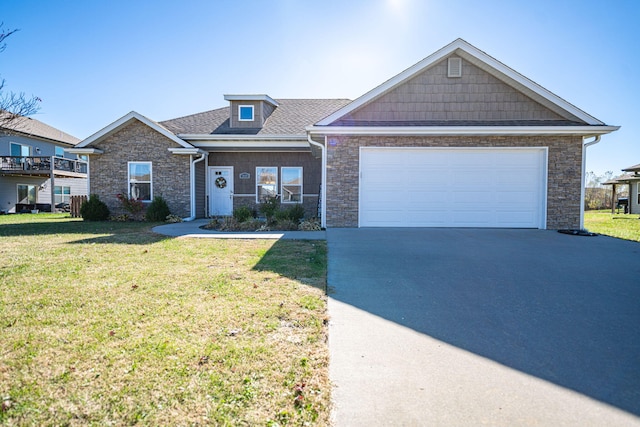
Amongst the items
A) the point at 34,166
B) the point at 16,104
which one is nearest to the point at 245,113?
the point at 16,104

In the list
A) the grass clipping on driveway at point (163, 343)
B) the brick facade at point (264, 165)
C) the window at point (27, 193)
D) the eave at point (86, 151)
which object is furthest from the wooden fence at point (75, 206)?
the grass clipping on driveway at point (163, 343)

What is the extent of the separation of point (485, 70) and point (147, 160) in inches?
492

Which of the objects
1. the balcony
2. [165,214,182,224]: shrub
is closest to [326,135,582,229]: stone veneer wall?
[165,214,182,224]: shrub

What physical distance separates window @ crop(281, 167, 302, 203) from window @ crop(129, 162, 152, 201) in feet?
17.8

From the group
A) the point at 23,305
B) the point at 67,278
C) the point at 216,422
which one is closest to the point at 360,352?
the point at 216,422

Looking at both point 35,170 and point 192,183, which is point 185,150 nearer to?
point 192,183

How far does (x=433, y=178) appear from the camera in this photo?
400 inches

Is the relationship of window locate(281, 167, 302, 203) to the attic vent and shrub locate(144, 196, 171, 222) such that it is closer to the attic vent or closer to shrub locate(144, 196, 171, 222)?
shrub locate(144, 196, 171, 222)

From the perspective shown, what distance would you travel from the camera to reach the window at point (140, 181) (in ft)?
45.5

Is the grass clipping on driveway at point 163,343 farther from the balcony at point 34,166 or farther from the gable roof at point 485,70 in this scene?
the balcony at point 34,166

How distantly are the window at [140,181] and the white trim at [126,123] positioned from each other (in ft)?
4.67

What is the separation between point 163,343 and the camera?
2777mm

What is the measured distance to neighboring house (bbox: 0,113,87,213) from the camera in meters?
20.2

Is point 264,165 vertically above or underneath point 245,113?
underneath
